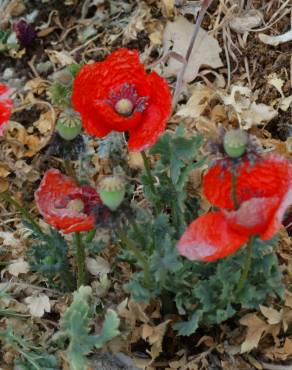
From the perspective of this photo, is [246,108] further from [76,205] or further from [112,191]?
[112,191]

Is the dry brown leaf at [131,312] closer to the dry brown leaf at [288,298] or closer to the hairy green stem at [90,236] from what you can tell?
the hairy green stem at [90,236]

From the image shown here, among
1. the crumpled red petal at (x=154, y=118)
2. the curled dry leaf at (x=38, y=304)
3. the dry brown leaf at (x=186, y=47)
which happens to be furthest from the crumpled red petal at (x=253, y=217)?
the dry brown leaf at (x=186, y=47)

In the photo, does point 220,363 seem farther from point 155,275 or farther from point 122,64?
point 122,64

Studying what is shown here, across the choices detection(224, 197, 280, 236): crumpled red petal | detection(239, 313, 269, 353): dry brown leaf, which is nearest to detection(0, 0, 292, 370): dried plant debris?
detection(239, 313, 269, 353): dry brown leaf

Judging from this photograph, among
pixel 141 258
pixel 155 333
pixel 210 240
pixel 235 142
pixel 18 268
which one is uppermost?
pixel 235 142

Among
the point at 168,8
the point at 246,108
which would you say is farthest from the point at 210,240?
the point at 168,8
